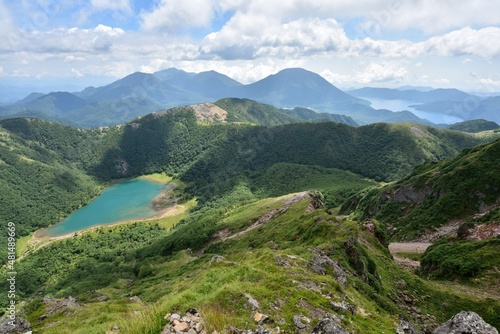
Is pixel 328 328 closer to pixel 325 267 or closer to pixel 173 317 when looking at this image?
pixel 173 317

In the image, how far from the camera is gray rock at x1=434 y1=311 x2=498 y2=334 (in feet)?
56.1

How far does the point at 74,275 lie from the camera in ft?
467

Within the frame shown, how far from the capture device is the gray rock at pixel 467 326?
1711cm

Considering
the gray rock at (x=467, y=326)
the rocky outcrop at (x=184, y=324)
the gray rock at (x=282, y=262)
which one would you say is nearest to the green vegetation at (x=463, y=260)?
the gray rock at (x=282, y=262)

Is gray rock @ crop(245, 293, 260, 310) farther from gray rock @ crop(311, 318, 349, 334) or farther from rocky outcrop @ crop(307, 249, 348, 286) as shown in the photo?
rocky outcrop @ crop(307, 249, 348, 286)

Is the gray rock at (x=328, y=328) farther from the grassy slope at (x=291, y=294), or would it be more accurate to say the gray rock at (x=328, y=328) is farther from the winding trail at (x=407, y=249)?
the winding trail at (x=407, y=249)

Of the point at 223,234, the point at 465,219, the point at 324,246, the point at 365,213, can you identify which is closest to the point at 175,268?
the point at 223,234

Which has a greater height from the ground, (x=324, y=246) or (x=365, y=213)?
(x=324, y=246)

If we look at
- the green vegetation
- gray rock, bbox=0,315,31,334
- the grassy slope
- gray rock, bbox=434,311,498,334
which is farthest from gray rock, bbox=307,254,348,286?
gray rock, bbox=0,315,31,334

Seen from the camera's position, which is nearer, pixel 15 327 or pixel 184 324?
pixel 184 324

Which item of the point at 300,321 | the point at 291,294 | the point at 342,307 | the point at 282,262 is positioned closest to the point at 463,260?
the point at 282,262

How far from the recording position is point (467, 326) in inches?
686

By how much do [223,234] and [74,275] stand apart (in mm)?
75068

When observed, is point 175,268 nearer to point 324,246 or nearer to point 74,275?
point 324,246
